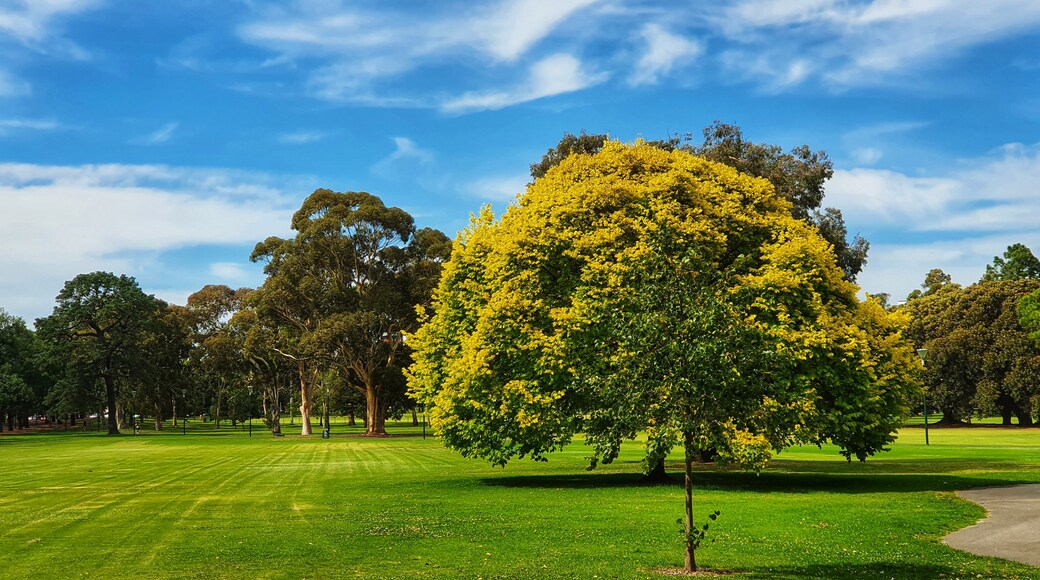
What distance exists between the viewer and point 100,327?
10731 cm

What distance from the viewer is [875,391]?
1249 inches

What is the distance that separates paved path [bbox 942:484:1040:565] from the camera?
1711 centimetres

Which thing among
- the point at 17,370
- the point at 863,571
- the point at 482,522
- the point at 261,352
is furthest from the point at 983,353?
the point at 17,370

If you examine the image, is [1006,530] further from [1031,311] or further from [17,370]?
[17,370]

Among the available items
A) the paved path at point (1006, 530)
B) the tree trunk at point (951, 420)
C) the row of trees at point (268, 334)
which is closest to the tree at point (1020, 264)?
the tree trunk at point (951, 420)

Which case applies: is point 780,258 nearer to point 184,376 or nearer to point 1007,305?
point 1007,305

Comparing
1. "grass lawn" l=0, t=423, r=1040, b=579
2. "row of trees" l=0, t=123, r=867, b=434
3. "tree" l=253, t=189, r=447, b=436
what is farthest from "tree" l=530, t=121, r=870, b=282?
"tree" l=253, t=189, r=447, b=436

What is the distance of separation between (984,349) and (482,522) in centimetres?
9187

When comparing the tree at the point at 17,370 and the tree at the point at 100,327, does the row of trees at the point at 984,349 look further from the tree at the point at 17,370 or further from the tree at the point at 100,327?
the tree at the point at 17,370

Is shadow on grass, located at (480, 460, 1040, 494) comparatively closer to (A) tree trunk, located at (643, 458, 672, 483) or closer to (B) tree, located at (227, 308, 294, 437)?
(A) tree trunk, located at (643, 458, 672, 483)

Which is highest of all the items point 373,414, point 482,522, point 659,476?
point 482,522

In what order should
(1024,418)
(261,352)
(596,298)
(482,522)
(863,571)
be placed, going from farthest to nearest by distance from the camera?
(261,352) < (1024,418) < (596,298) < (482,522) < (863,571)

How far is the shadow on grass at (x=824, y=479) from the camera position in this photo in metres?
31.1

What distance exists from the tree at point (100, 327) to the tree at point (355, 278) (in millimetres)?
28761
